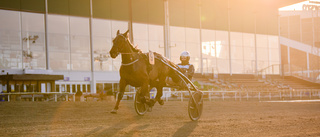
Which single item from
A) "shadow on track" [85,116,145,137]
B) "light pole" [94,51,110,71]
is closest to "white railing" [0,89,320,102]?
"light pole" [94,51,110,71]

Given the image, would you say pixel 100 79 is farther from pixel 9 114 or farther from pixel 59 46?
pixel 9 114

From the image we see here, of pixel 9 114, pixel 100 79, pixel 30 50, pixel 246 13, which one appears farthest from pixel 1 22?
pixel 246 13

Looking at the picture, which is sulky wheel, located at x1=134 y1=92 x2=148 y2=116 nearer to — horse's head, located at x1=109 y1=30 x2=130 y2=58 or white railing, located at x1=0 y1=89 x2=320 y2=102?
horse's head, located at x1=109 y1=30 x2=130 y2=58

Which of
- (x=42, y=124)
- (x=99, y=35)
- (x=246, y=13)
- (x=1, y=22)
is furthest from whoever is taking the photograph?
(x=246, y=13)

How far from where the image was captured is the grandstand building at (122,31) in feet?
114

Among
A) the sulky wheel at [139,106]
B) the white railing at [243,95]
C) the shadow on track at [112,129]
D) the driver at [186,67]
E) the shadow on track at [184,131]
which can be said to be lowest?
the white railing at [243,95]

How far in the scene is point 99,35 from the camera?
4003cm

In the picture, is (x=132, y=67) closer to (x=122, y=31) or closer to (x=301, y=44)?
(x=122, y=31)

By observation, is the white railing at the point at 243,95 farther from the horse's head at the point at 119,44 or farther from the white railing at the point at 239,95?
the horse's head at the point at 119,44

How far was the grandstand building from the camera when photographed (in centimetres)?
3472

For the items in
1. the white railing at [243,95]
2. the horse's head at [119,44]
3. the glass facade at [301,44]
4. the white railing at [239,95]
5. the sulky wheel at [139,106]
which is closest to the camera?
the horse's head at [119,44]

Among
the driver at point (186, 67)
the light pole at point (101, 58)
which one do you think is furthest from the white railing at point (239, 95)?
Answer: the driver at point (186, 67)

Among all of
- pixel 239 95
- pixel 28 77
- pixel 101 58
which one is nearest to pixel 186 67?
pixel 28 77

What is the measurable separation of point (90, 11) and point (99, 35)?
115 inches
